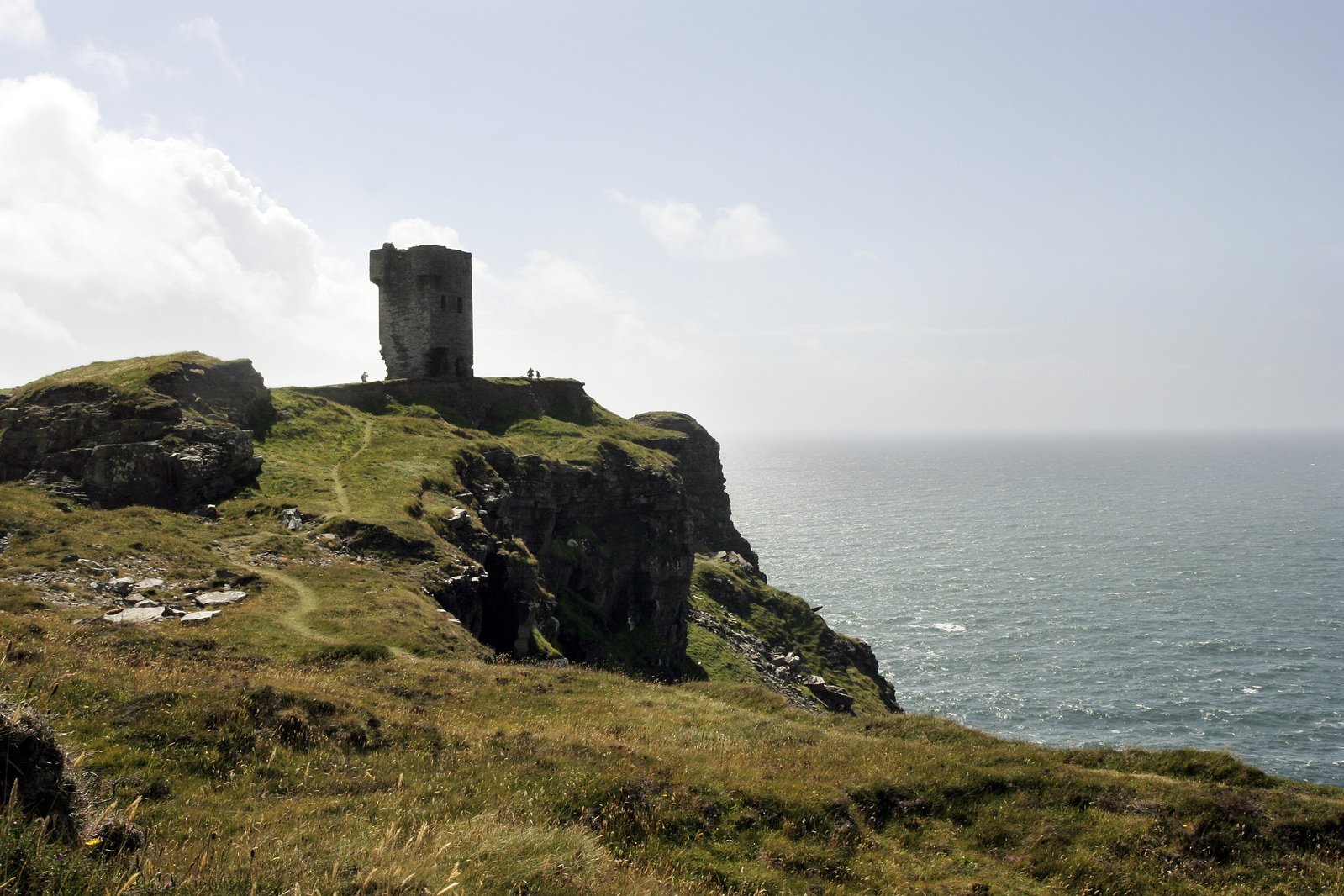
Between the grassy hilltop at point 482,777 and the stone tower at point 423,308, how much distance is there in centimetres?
3778

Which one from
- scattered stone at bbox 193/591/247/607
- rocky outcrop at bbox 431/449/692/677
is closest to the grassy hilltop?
scattered stone at bbox 193/591/247/607

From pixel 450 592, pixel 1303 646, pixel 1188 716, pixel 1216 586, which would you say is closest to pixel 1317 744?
pixel 1188 716

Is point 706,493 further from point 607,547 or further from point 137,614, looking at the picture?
point 137,614

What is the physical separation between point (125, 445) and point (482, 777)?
3015 cm

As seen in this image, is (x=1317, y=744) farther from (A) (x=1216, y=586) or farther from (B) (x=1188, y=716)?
(A) (x=1216, y=586)

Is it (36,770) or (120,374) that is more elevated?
(120,374)

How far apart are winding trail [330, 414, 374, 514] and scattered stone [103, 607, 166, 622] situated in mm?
11775

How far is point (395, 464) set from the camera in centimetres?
4416

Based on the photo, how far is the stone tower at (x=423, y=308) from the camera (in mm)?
63500

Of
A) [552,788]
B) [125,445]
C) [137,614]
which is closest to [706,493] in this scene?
[125,445]

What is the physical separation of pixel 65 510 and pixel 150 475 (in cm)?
402

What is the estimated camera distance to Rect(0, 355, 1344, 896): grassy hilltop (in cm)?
933

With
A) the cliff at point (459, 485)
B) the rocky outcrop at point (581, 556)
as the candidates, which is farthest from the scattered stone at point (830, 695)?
the rocky outcrop at point (581, 556)

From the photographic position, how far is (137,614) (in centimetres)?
2178
